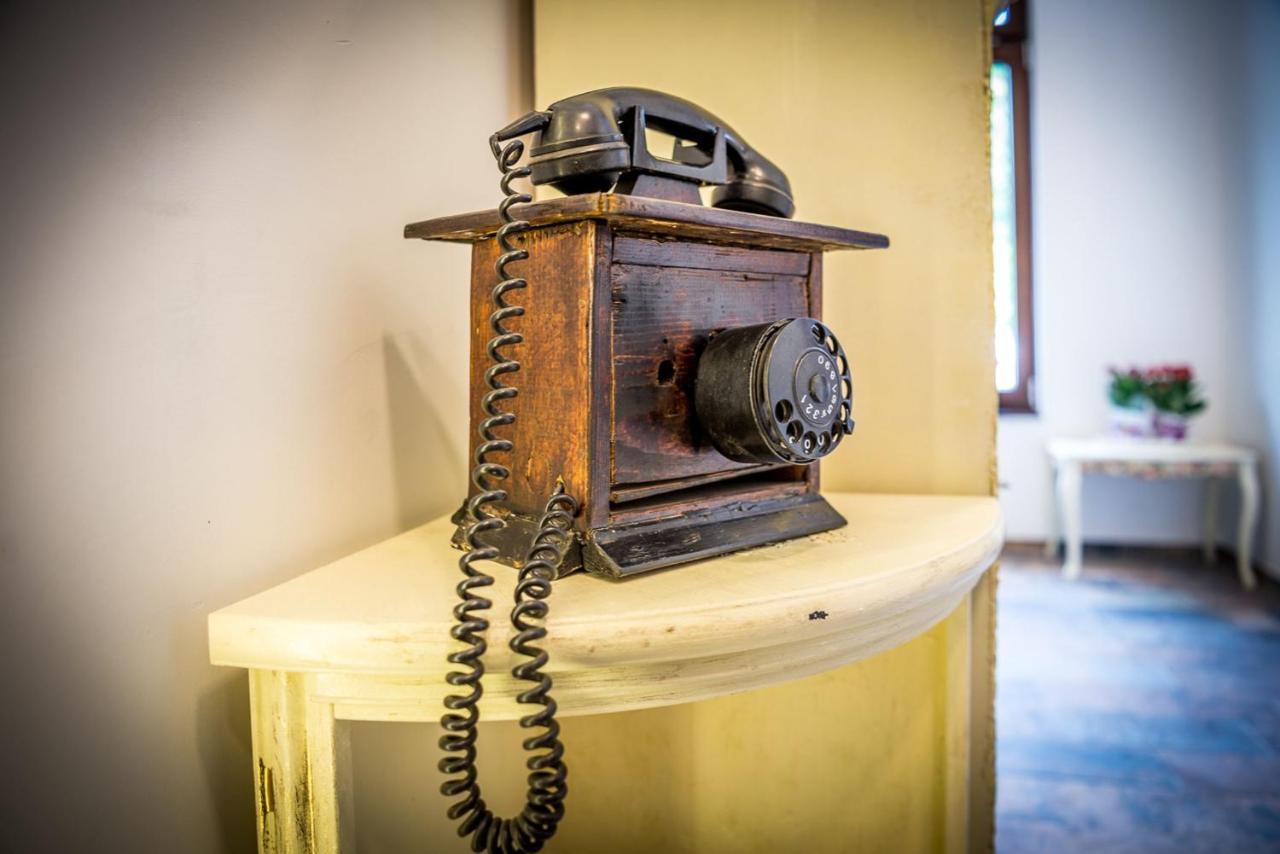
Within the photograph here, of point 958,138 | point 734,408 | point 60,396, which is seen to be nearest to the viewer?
point 60,396

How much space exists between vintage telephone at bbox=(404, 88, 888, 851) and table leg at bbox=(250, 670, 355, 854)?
0.08 m

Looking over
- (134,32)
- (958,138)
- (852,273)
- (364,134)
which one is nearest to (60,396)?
(134,32)

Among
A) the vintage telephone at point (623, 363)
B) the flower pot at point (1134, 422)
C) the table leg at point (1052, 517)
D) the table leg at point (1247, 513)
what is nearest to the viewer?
the vintage telephone at point (623, 363)

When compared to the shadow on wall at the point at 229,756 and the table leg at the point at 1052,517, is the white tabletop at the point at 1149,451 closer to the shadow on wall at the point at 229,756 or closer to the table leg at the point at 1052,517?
the table leg at the point at 1052,517

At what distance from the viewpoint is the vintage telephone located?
54 centimetres

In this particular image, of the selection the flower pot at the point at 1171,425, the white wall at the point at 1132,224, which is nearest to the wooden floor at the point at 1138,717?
the flower pot at the point at 1171,425

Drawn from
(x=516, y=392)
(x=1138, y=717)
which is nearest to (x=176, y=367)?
(x=516, y=392)

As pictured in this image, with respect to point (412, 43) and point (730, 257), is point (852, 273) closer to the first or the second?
point (730, 257)

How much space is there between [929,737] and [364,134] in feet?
2.96

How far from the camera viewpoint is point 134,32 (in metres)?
0.50

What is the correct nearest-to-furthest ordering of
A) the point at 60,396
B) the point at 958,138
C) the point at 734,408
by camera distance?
the point at 60,396 < the point at 734,408 < the point at 958,138

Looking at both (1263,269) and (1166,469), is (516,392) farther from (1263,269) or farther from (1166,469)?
(1263,269)

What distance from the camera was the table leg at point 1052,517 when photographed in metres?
4.28

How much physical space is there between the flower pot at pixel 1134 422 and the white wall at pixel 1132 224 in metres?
0.20
